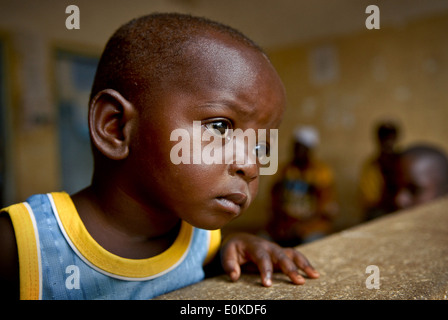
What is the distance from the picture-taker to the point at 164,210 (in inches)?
24.8

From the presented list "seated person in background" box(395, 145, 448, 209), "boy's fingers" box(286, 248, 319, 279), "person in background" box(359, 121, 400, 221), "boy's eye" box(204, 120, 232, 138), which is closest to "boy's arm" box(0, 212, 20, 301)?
"boy's eye" box(204, 120, 232, 138)

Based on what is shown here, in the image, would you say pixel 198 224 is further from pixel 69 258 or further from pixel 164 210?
pixel 69 258

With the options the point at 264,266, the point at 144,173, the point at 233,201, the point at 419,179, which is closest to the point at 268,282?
the point at 264,266

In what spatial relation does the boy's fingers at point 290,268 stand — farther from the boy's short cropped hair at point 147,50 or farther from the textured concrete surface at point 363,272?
the boy's short cropped hair at point 147,50

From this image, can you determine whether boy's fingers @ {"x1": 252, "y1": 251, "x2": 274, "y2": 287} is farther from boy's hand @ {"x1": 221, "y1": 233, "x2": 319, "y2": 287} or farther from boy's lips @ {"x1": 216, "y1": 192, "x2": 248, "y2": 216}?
boy's lips @ {"x1": 216, "y1": 192, "x2": 248, "y2": 216}

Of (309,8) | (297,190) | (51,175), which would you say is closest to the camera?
(51,175)

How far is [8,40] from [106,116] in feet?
8.63

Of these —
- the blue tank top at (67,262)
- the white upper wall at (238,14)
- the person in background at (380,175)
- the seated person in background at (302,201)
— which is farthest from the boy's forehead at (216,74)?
the person in background at (380,175)

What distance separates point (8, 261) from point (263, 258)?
398mm

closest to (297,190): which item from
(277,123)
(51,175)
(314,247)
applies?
(51,175)

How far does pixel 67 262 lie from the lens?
0.59 m

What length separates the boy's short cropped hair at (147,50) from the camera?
0.55 m

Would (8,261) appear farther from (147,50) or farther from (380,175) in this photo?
(380,175)

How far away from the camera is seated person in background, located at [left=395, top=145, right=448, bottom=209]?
2.36 meters
